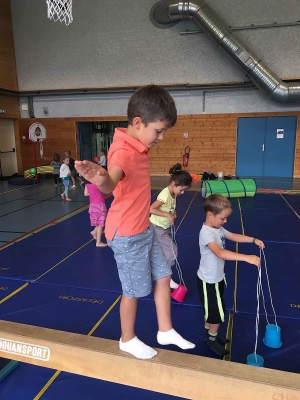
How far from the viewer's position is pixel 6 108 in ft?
45.9

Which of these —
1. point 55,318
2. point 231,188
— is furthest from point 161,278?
point 231,188

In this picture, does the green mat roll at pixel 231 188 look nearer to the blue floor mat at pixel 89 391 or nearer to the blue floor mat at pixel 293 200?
the blue floor mat at pixel 293 200

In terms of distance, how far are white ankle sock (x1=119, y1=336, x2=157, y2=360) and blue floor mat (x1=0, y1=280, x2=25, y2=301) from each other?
2.05m

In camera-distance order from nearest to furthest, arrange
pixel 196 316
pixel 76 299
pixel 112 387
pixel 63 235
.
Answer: pixel 112 387 < pixel 196 316 < pixel 76 299 < pixel 63 235

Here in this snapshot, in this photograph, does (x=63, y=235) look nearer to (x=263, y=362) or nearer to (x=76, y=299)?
(x=76, y=299)

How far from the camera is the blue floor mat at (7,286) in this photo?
336 centimetres

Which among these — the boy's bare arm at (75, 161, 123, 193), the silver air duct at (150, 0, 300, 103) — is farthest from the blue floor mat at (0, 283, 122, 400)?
the silver air duct at (150, 0, 300, 103)

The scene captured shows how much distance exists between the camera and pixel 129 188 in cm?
162

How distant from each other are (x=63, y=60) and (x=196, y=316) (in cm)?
1373

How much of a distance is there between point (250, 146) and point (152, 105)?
40.9ft

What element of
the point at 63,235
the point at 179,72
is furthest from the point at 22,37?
the point at 63,235

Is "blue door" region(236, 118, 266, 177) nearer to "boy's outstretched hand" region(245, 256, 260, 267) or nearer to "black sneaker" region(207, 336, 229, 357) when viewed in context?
"black sneaker" region(207, 336, 229, 357)

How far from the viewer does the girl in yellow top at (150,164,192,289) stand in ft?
9.81

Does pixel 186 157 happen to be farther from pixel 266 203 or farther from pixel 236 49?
pixel 266 203
